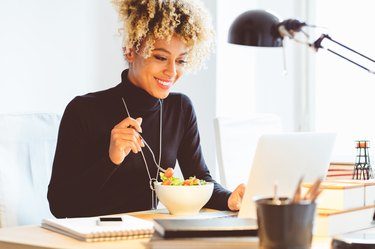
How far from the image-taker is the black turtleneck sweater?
6.26 feet

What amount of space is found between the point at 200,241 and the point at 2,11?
1777mm

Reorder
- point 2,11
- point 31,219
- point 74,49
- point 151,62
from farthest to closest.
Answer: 1. point 74,49
2. point 2,11
3. point 151,62
4. point 31,219

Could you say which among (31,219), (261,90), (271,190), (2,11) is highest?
(2,11)

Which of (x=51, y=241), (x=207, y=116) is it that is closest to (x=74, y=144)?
(x=51, y=241)

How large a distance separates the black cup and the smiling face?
3.52 feet

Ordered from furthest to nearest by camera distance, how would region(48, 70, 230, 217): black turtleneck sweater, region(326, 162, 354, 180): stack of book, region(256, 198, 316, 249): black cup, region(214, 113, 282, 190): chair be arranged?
1. region(326, 162, 354, 180): stack of book
2. region(214, 113, 282, 190): chair
3. region(48, 70, 230, 217): black turtleneck sweater
4. region(256, 198, 316, 249): black cup

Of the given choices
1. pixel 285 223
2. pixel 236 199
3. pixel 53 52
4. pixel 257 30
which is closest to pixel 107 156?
pixel 236 199

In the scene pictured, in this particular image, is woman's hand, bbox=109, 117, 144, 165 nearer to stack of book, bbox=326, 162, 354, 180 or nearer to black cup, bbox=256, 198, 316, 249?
black cup, bbox=256, 198, 316, 249

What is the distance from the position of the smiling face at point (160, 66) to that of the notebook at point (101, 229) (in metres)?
0.77

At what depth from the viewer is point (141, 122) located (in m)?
2.09

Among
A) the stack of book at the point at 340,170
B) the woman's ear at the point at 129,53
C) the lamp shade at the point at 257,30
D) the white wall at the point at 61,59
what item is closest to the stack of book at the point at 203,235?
the lamp shade at the point at 257,30

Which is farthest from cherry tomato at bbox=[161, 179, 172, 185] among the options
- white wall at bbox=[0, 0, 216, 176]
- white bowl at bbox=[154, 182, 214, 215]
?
white wall at bbox=[0, 0, 216, 176]

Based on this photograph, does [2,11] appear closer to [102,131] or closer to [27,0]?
[27,0]

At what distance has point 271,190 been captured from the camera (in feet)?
4.52
